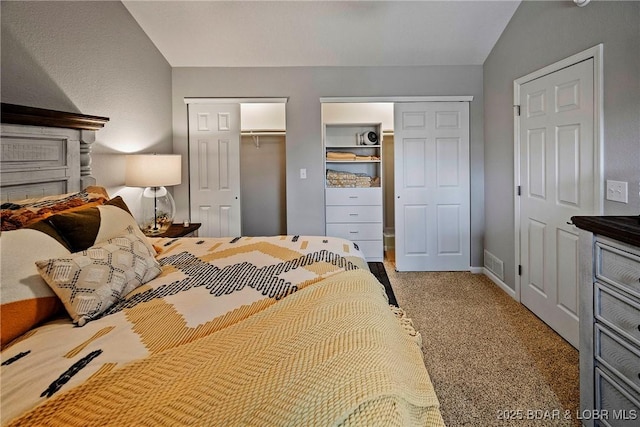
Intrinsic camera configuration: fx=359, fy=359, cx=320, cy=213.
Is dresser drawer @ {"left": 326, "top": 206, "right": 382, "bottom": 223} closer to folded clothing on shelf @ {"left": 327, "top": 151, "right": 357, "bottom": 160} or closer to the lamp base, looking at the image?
folded clothing on shelf @ {"left": 327, "top": 151, "right": 357, "bottom": 160}

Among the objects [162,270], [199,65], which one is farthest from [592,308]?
[199,65]

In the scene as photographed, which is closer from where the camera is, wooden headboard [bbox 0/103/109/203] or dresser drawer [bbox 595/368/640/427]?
dresser drawer [bbox 595/368/640/427]

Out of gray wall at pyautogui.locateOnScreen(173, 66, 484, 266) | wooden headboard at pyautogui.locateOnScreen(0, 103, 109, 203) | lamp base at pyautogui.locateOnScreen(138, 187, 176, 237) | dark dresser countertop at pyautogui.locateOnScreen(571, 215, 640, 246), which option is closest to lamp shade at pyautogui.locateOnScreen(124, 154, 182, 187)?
lamp base at pyautogui.locateOnScreen(138, 187, 176, 237)

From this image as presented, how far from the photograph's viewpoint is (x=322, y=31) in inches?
141

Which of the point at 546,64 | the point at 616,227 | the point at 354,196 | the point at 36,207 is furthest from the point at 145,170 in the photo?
the point at 546,64

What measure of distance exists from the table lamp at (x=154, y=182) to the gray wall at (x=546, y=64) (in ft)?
10.3

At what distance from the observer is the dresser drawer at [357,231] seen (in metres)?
4.38

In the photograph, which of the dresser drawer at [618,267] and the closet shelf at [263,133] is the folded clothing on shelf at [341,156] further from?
the dresser drawer at [618,267]

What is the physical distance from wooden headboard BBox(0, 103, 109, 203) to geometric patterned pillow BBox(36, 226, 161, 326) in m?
0.79

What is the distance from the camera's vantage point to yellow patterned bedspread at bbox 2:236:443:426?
0.71 metres

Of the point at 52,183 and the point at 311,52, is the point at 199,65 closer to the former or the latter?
the point at 311,52

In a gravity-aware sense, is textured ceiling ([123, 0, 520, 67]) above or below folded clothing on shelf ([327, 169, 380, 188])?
above

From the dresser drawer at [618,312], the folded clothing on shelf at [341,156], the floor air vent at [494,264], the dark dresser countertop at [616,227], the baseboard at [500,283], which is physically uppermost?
the folded clothing on shelf at [341,156]

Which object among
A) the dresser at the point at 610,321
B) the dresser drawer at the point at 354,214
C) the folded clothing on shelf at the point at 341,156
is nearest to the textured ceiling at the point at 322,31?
the folded clothing on shelf at the point at 341,156
